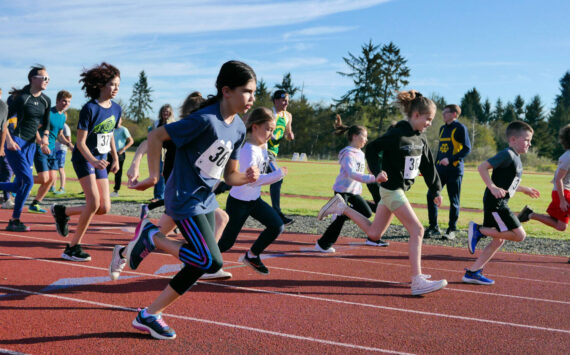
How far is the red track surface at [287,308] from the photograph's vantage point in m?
3.69

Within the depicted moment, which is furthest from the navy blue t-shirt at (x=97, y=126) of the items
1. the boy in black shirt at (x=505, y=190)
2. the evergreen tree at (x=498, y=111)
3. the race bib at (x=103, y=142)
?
the evergreen tree at (x=498, y=111)

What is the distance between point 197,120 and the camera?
3631 millimetres

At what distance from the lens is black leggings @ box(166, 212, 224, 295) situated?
11.8 ft

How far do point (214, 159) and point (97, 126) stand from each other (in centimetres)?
280

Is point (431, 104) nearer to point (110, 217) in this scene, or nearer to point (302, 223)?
point (302, 223)

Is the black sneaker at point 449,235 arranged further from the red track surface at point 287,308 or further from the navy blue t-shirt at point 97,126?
the navy blue t-shirt at point 97,126

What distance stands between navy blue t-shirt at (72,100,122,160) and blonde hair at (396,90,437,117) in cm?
321

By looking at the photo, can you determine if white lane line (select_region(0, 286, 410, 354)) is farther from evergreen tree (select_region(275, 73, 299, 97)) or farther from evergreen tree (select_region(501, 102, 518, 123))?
evergreen tree (select_region(501, 102, 518, 123))

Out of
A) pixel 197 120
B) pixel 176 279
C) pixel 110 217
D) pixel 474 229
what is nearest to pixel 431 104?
pixel 474 229

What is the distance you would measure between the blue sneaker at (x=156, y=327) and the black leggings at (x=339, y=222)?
4046 millimetres

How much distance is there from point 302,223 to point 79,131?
573cm

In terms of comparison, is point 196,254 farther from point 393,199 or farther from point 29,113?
point 29,113

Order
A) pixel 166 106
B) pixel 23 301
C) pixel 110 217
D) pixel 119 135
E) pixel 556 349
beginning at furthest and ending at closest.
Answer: pixel 119 135
pixel 110 217
pixel 166 106
pixel 23 301
pixel 556 349

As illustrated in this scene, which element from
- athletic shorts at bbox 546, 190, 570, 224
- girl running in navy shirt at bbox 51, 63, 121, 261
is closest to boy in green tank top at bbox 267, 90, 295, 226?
girl running in navy shirt at bbox 51, 63, 121, 261
